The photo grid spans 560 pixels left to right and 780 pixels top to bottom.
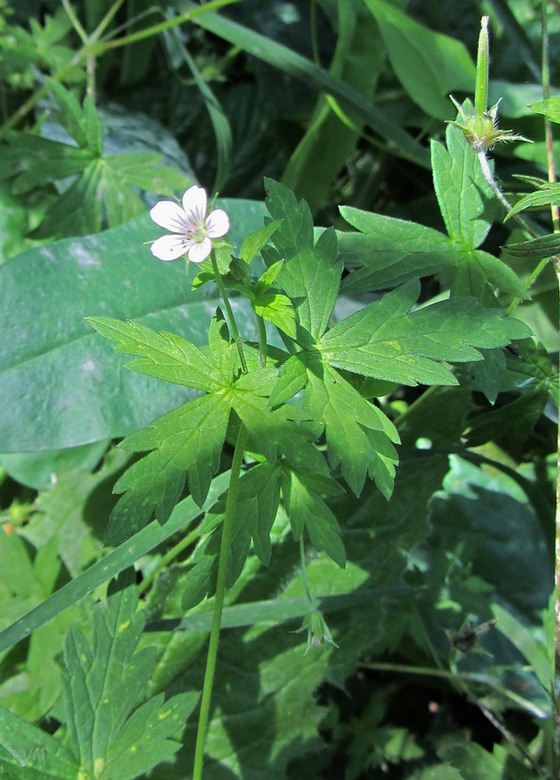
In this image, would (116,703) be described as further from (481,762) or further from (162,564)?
(481,762)

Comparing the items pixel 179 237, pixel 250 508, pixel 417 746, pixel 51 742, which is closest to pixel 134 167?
pixel 179 237

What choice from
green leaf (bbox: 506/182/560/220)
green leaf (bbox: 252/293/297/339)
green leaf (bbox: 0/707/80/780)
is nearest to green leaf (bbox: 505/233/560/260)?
green leaf (bbox: 506/182/560/220)

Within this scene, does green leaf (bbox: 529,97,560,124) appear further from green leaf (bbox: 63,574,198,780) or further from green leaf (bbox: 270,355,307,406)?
green leaf (bbox: 63,574,198,780)

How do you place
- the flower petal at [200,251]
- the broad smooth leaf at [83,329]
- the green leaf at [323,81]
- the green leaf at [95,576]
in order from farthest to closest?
1. the green leaf at [323,81]
2. the broad smooth leaf at [83,329]
3. the green leaf at [95,576]
4. the flower petal at [200,251]

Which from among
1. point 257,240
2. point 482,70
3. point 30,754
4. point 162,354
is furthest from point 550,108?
point 30,754

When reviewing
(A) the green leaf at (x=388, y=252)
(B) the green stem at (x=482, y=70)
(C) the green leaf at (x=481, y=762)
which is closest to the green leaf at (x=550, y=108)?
(B) the green stem at (x=482, y=70)

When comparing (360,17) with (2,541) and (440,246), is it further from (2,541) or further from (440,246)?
(2,541)

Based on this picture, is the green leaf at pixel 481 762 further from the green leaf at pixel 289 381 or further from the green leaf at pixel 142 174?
the green leaf at pixel 142 174
